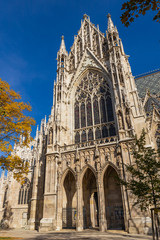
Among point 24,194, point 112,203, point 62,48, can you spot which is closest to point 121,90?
point 112,203

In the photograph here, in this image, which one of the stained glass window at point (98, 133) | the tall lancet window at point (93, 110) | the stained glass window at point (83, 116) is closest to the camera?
the stained glass window at point (98, 133)

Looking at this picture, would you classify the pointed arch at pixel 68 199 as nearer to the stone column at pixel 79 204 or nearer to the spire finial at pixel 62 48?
the stone column at pixel 79 204

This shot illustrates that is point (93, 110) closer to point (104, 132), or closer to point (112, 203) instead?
point (104, 132)

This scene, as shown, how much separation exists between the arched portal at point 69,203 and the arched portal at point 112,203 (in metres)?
3.00

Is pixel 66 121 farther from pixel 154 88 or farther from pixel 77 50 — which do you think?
pixel 154 88

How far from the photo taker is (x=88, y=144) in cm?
1706

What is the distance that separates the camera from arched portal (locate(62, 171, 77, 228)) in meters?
15.7

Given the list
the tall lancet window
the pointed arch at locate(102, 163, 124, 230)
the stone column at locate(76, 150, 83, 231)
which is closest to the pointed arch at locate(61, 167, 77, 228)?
the stone column at locate(76, 150, 83, 231)

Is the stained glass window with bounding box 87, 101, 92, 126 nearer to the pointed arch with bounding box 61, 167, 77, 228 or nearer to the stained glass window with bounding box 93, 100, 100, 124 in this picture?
the stained glass window with bounding box 93, 100, 100, 124

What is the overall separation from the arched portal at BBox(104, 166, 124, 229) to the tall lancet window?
160 inches

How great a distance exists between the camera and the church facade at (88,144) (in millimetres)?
14750

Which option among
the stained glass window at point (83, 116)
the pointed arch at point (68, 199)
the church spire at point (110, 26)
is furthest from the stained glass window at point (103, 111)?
the church spire at point (110, 26)

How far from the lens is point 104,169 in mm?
14953

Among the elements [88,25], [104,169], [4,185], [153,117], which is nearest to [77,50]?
[88,25]
